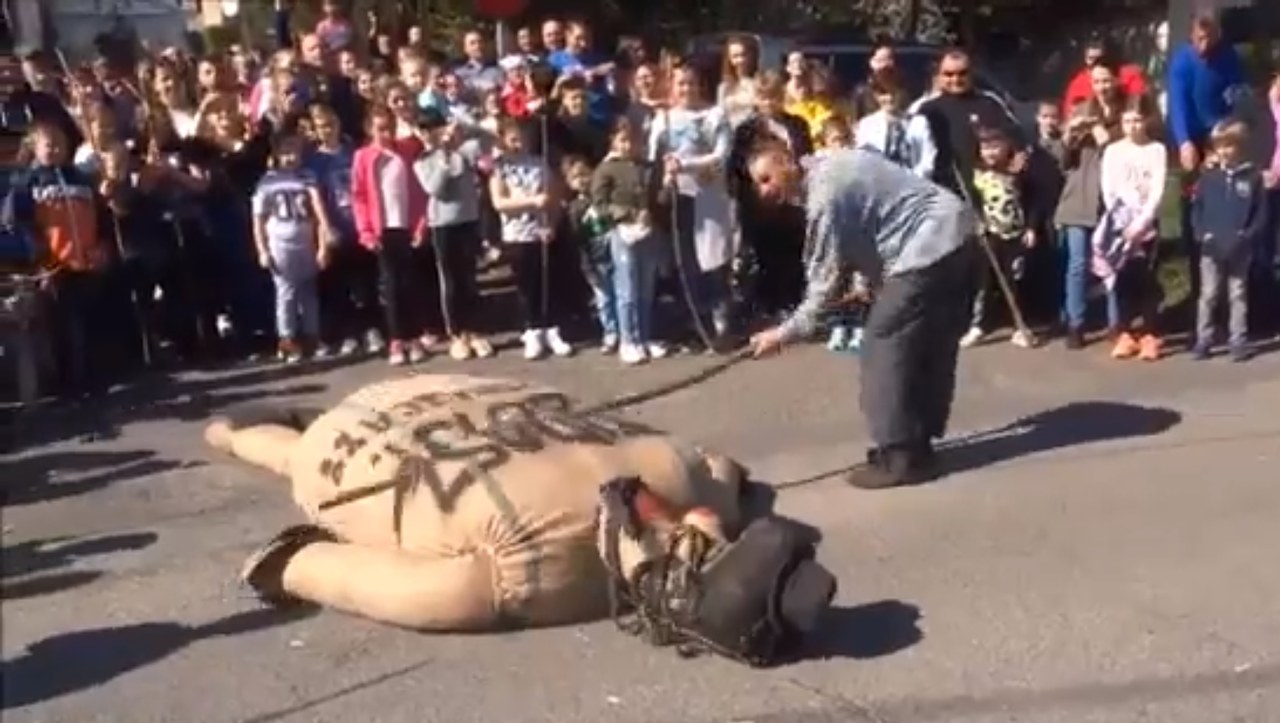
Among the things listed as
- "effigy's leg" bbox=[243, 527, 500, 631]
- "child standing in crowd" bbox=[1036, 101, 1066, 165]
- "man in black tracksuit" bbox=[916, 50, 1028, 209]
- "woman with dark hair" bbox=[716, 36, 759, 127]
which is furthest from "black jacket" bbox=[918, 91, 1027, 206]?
"effigy's leg" bbox=[243, 527, 500, 631]

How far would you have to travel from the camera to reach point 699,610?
5.40 metres

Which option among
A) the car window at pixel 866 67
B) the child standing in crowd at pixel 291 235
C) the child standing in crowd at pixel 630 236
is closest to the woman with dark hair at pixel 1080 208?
the child standing in crowd at pixel 630 236

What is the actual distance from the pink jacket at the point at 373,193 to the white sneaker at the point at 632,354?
1.22 m

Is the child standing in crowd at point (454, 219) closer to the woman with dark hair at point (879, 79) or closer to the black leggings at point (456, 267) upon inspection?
the black leggings at point (456, 267)

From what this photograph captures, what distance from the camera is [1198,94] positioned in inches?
413

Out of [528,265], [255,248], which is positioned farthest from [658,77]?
[255,248]

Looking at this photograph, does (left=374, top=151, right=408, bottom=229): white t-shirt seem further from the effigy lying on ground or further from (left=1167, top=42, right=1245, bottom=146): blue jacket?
(left=1167, top=42, right=1245, bottom=146): blue jacket

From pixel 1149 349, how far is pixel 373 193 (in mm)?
3976

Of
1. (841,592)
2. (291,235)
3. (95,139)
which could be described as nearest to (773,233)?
(291,235)

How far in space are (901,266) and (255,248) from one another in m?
4.29

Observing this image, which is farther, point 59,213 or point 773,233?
point 773,233

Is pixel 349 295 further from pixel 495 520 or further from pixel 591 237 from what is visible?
pixel 495 520

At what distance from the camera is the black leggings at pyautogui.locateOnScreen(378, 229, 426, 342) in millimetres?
10008

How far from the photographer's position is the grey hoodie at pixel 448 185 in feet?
32.3
